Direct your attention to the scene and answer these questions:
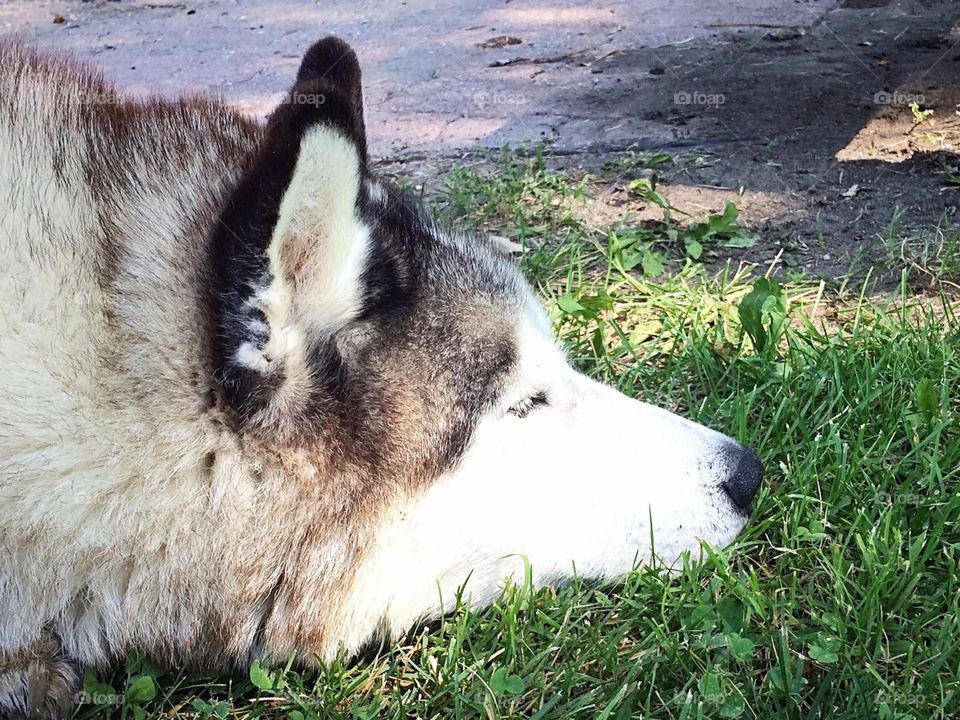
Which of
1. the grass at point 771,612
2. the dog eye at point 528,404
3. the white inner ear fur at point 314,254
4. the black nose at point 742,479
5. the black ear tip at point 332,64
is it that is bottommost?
the grass at point 771,612

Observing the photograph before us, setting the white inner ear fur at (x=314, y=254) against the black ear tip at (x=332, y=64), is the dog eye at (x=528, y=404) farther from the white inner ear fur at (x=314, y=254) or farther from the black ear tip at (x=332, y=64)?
the black ear tip at (x=332, y=64)

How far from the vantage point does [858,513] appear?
2646mm

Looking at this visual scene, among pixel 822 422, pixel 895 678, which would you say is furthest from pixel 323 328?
pixel 822 422

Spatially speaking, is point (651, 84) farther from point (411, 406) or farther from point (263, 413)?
point (263, 413)

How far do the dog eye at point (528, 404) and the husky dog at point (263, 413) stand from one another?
13 millimetres

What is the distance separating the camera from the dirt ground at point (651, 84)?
4.69m

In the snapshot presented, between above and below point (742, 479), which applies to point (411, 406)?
Answer: above

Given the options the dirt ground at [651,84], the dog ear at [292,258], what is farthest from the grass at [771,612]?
the dirt ground at [651,84]

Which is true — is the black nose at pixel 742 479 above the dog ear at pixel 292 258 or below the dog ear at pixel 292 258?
below

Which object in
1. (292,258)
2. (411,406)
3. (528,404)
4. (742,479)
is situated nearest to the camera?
(292,258)

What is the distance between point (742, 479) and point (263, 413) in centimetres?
129

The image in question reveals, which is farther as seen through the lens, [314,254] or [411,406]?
[411,406]

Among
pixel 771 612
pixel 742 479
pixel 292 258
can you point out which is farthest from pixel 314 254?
pixel 771 612

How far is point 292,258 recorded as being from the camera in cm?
198
